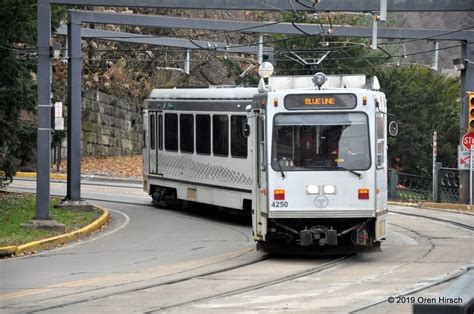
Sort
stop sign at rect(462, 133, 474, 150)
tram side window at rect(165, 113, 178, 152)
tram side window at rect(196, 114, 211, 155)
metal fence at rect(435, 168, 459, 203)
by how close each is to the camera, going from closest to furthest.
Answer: tram side window at rect(196, 114, 211, 155) → tram side window at rect(165, 113, 178, 152) → stop sign at rect(462, 133, 474, 150) → metal fence at rect(435, 168, 459, 203)

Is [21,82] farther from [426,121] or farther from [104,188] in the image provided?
[426,121]

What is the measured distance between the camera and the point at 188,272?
43.2ft

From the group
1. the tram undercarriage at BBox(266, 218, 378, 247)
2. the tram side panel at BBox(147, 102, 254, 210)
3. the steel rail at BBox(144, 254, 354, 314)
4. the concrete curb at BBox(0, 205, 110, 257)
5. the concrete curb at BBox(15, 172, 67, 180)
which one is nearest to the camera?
the steel rail at BBox(144, 254, 354, 314)

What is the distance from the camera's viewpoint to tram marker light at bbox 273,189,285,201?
1392cm

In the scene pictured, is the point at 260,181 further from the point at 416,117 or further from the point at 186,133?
the point at 416,117

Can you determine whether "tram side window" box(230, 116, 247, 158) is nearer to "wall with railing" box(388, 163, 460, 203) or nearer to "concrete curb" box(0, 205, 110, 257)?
"concrete curb" box(0, 205, 110, 257)

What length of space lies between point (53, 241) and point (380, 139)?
7654mm

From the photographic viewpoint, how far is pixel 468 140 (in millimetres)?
27344

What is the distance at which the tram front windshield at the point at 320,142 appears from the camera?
→ 1407cm

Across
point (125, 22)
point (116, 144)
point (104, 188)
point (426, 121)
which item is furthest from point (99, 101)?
point (125, 22)

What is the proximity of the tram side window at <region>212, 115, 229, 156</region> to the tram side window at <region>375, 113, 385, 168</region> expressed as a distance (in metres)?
6.97

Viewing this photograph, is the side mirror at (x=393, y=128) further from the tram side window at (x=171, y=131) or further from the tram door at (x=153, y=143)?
the tram door at (x=153, y=143)

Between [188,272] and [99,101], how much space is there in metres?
34.8

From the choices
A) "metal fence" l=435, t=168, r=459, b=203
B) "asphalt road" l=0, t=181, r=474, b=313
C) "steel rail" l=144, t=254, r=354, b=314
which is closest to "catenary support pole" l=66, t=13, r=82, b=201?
"asphalt road" l=0, t=181, r=474, b=313
